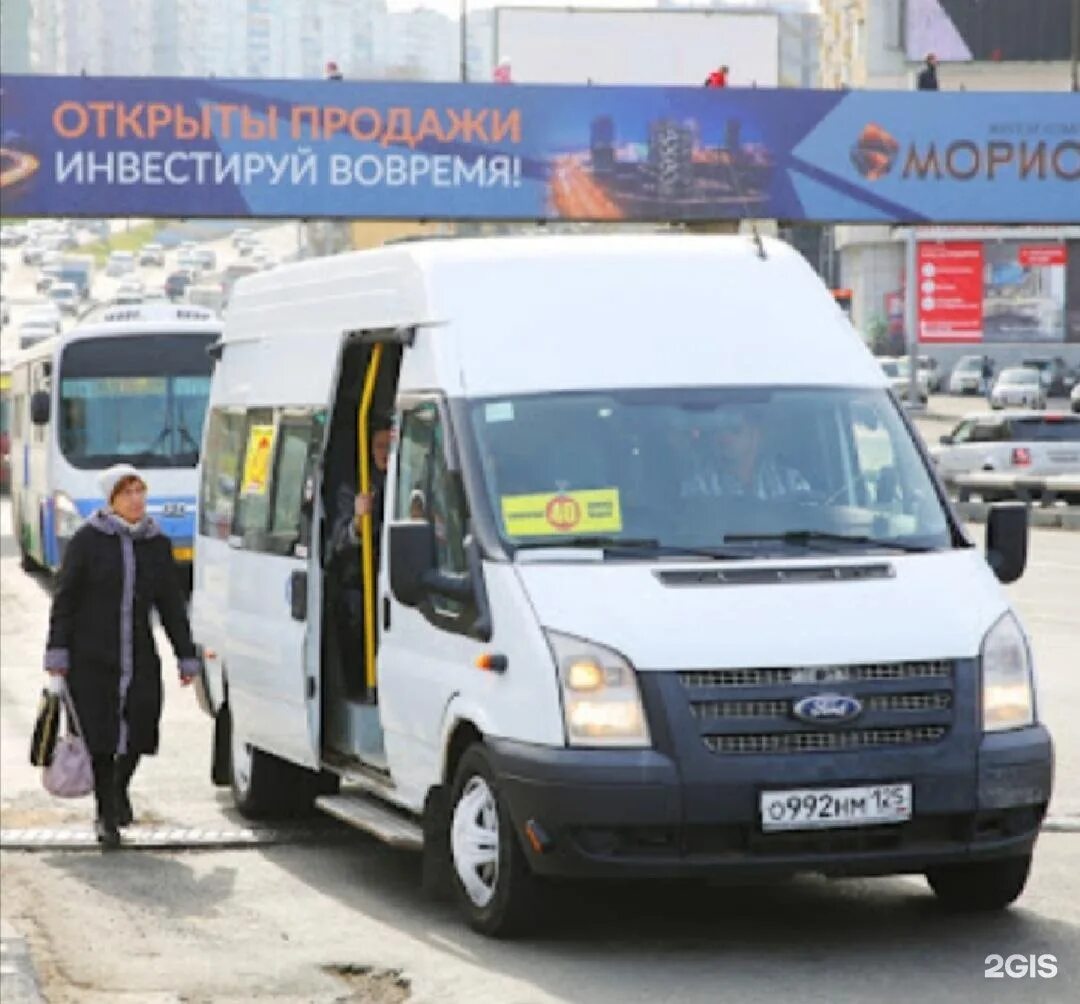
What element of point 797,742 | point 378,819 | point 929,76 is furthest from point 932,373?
point 797,742

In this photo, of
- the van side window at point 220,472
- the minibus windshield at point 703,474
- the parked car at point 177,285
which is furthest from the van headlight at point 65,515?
the parked car at point 177,285

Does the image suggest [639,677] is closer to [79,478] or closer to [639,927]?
[639,927]

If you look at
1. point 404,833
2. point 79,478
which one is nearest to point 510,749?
point 404,833

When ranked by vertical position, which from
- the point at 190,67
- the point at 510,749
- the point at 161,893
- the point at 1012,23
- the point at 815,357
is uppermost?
the point at 1012,23

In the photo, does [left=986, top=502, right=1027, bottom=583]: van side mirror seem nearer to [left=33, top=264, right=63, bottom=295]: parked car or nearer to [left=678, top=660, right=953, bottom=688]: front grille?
[left=678, top=660, right=953, bottom=688]: front grille

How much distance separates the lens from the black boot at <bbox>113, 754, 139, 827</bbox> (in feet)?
41.8

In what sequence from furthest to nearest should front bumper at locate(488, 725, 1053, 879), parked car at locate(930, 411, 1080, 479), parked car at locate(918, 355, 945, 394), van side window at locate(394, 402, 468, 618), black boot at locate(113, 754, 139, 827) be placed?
1. parked car at locate(918, 355, 945, 394)
2. parked car at locate(930, 411, 1080, 479)
3. black boot at locate(113, 754, 139, 827)
4. van side window at locate(394, 402, 468, 618)
5. front bumper at locate(488, 725, 1053, 879)

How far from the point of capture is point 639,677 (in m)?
9.46

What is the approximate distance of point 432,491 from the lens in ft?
35.3

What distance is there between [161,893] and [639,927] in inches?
79.7

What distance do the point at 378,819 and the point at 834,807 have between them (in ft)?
7.74

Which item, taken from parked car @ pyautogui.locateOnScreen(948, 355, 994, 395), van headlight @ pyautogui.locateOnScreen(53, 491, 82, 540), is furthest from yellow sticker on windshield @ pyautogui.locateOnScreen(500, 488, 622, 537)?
parked car @ pyautogui.locateOnScreen(948, 355, 994, 395)

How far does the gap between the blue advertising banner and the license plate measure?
117ft

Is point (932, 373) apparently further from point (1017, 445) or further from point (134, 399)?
point (134, 399)
